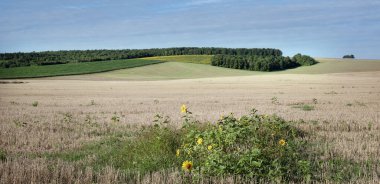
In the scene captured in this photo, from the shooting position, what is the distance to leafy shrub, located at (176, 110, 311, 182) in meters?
6.81

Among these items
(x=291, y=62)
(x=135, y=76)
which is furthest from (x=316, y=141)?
(x=291, y=62)

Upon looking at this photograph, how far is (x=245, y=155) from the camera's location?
22.8 feet

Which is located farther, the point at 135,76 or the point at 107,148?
the point at 135,76

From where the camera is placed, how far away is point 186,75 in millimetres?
87250

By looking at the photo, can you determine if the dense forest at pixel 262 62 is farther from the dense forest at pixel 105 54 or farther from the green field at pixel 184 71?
the dense forest at pixel 105 54

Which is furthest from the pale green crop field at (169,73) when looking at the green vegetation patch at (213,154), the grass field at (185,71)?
the green vegetation patch at (213,154)

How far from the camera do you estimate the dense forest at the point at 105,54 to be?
104369mm

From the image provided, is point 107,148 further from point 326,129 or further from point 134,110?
point 134,110

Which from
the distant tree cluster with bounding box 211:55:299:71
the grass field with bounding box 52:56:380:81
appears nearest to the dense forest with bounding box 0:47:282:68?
the grass field with bounding box 52:56:380:81

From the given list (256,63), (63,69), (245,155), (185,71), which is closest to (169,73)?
(185,71)

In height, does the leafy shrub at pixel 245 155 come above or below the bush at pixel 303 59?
below

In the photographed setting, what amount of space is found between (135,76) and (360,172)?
75.5 meters

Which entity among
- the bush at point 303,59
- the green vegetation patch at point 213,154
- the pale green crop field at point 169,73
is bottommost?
the pale green crop field at point 169,73

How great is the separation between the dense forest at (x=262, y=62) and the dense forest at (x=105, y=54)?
26.7 m
